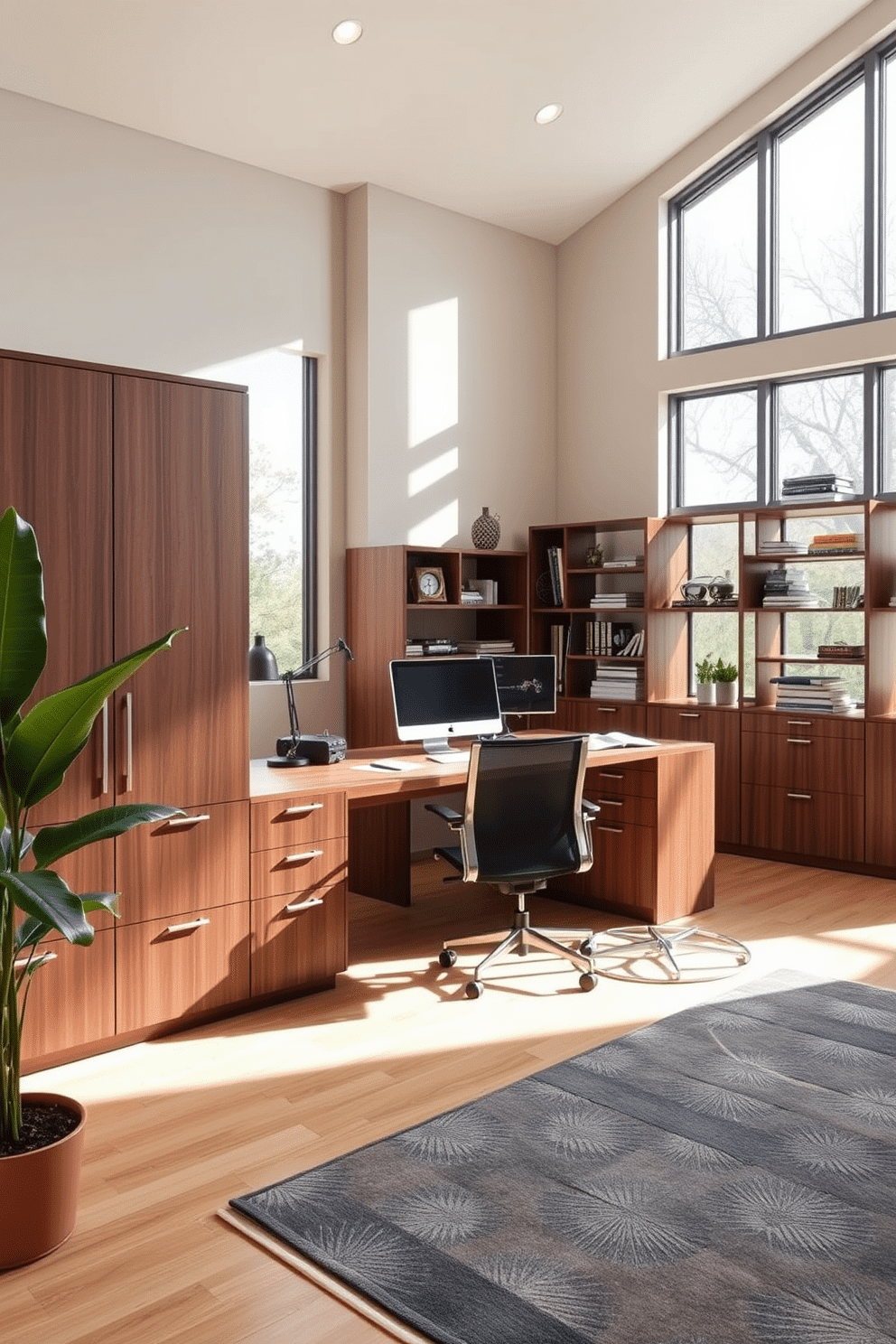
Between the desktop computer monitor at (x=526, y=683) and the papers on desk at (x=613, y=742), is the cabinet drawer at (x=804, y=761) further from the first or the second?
the desktop computer monitor at (x=526, y=683)

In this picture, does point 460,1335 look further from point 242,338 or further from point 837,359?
point 837,359

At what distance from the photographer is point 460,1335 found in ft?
6.90

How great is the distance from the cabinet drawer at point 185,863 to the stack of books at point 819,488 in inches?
149

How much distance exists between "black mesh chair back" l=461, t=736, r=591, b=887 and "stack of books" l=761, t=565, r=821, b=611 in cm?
259

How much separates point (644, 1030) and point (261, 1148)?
4.48ft

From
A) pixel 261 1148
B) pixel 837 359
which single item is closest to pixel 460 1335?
pixel 261 1148

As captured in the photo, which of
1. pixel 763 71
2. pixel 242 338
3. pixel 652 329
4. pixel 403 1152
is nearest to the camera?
pixel 403 1152

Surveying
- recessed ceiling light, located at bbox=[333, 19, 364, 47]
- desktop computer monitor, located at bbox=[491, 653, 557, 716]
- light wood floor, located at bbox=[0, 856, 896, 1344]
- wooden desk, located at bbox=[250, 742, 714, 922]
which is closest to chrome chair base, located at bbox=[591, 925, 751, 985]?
light wood floor, located at bbox=[0, 856, 896, 1344]

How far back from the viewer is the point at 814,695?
6.10 metres

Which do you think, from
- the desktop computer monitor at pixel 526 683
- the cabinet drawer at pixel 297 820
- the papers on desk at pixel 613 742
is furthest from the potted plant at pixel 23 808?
the desktop computer monitor at pixel 526 683

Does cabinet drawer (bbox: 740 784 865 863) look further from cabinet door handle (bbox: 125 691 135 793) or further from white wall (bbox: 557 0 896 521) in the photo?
cabinet door handle (bbox: 125 691 135 793)

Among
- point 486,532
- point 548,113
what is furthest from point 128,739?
point 548,113

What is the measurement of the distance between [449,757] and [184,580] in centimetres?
151

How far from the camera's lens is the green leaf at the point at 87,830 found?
2.34m
